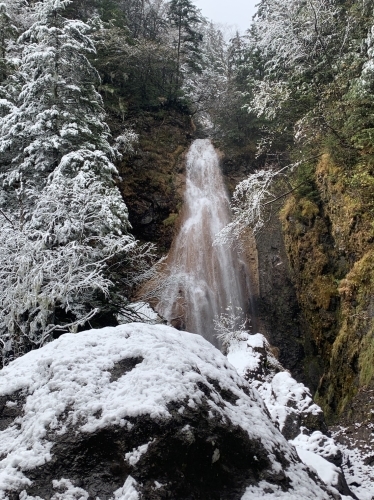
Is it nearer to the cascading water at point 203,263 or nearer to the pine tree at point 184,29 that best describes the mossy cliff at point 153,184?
the cascading water at point 203,263

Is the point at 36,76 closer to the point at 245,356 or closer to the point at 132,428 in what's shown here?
the point at 245,356

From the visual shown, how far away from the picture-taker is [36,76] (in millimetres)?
10797

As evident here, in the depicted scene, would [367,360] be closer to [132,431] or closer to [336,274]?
[336,274]

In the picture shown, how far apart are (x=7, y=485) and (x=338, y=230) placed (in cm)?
979

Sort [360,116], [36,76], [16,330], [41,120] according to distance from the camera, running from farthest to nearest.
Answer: [36,76]
[41,120]
[360,116]
[16,330]

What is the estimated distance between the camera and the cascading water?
15.6 meters

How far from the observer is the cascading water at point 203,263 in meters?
15.6

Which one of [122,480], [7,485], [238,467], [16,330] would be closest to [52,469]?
[7,485]

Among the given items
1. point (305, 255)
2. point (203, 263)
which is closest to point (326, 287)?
point (305, 255)

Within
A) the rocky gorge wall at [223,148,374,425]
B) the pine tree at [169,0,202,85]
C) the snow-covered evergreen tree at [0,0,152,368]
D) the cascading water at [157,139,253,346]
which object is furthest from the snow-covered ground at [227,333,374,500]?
the pine tree at [169,0,202,85]

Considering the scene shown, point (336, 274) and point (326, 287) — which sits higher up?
point (336, 274)

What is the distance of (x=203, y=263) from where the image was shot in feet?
55.8

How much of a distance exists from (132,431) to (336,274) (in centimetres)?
962

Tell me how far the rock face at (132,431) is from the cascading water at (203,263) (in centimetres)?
1015
